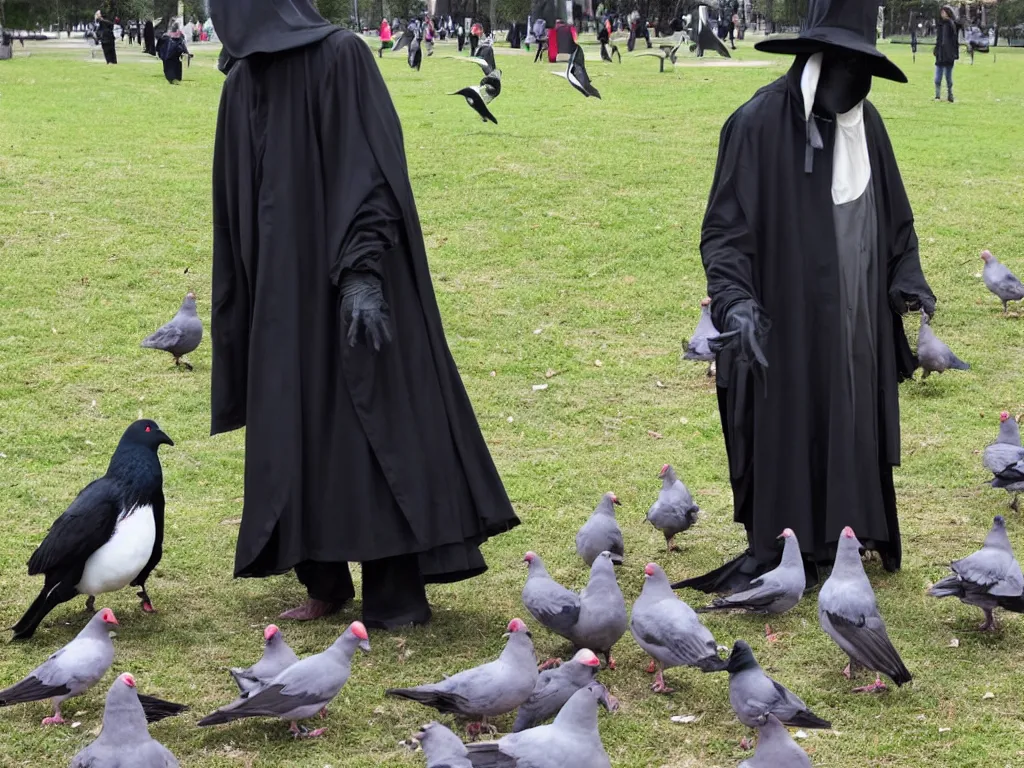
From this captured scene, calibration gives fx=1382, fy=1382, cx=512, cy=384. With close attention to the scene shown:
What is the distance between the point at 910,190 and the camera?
1633cm

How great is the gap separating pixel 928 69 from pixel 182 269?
1083 inches

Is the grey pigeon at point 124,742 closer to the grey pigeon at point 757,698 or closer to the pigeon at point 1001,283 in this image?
the grey pigeon at point 757,698

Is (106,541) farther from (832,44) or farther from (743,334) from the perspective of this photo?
(832,44)

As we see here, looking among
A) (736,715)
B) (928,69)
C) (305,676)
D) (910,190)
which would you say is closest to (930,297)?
(736,715)

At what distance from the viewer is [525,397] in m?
10.1

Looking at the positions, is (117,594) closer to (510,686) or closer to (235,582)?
(235,582)

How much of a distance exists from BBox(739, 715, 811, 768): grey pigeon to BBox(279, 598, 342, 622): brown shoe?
2.23 metres

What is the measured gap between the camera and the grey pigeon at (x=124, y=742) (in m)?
4.05

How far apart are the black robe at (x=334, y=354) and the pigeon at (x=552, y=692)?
940 millimetres

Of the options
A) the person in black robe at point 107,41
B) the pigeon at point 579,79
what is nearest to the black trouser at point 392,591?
the pigeon at point 579,79

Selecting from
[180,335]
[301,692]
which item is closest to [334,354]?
[301,692]

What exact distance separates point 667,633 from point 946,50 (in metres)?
22.6

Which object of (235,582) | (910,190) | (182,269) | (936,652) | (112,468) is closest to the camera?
(936,652)

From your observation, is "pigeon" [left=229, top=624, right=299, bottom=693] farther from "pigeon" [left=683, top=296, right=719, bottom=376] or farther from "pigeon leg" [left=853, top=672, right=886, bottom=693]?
"pigeon" [left=683, top=296, right=719, bottom=376]
